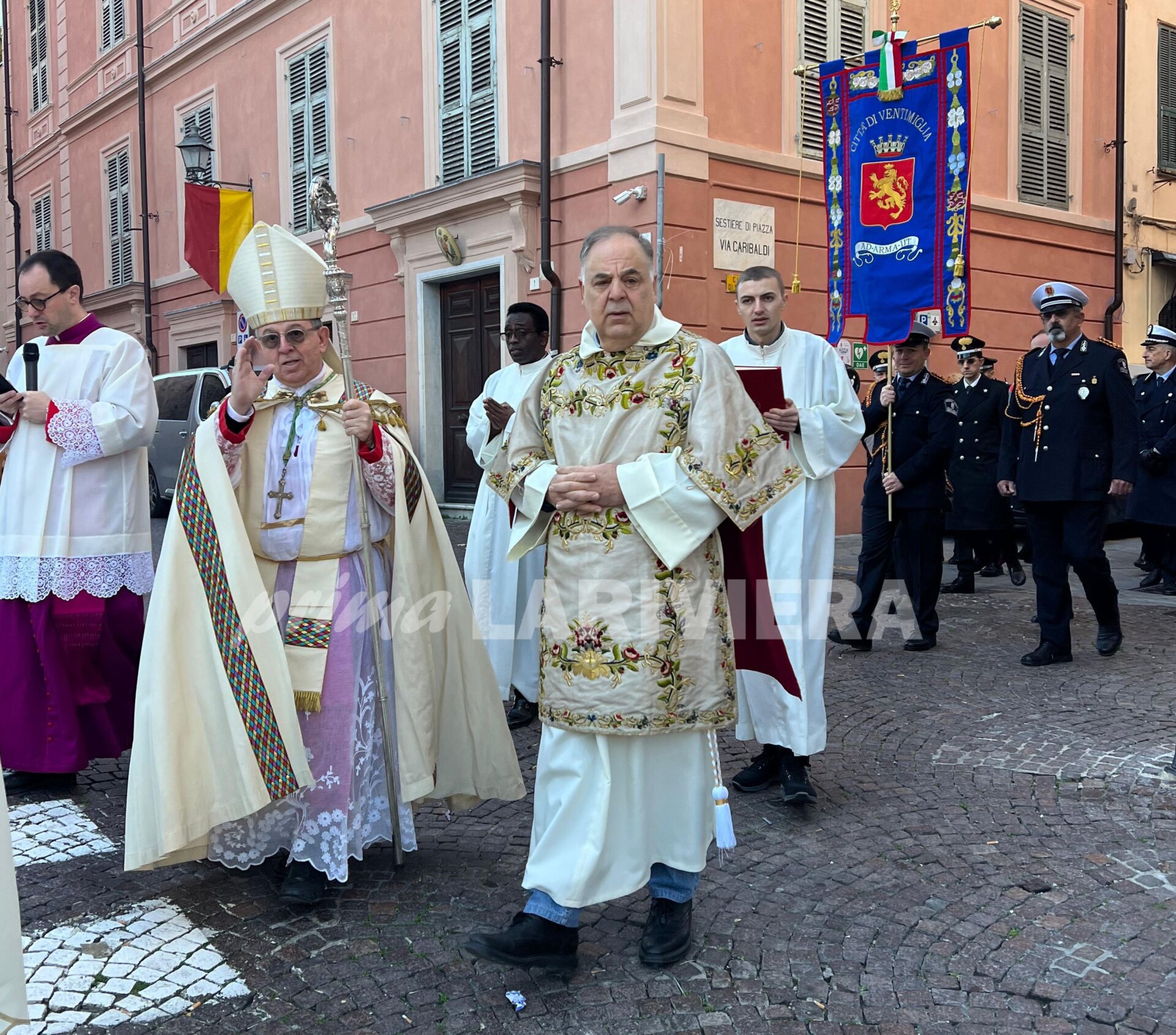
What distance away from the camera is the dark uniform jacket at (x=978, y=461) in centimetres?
910

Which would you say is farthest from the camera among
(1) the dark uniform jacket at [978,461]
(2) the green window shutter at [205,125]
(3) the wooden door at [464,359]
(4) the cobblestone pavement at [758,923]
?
(2) the green window shutter at [205,125]

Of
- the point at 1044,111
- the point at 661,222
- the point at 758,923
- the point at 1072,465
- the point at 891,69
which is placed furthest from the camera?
the point at 1044,111

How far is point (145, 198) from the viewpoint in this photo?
19.9m

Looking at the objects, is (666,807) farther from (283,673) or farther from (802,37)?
(802,37)

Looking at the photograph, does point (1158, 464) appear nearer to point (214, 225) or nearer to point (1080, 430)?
point (1080, 430)

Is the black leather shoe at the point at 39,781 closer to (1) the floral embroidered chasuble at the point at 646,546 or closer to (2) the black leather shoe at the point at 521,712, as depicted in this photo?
(2) the black leather shoe at the point at 521,712

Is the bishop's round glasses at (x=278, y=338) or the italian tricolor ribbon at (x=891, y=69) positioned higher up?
the italian tricolor ribbon at (x=891, y=69)

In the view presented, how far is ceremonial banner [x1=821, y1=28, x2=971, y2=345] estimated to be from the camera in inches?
281

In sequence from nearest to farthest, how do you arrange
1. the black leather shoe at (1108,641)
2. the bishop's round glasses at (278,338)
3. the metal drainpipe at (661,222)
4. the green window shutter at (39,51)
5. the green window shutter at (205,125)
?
the bishop's round glasses at (278,338)
the black leather shoe at (1108,641)
the metal drainpipe at (661,222)
the green window shutter at (205,125)
the green window shutter at (39,51)

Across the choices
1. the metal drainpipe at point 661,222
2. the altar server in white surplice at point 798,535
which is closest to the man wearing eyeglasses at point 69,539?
the altar server in white surplice at point 798,535

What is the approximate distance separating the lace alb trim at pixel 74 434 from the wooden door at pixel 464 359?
8.89 metres

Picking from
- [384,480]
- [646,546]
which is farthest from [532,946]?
[384,480]

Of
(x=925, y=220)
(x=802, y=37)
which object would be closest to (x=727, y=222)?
(x=802, y=37)

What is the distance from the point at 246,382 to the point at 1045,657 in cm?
478
